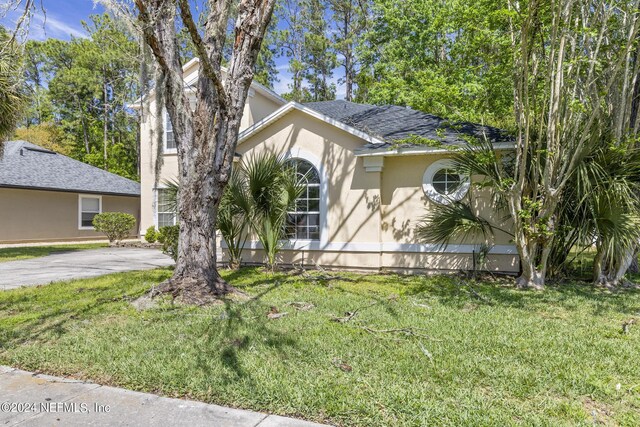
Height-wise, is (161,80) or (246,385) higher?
(161,80)

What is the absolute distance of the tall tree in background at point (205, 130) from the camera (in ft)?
21.3

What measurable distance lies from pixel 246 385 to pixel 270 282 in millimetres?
4834

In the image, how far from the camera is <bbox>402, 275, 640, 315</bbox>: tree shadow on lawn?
20.6 ft

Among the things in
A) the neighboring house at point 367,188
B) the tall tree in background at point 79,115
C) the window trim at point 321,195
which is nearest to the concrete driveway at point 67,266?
the neighboring house at point 367,188

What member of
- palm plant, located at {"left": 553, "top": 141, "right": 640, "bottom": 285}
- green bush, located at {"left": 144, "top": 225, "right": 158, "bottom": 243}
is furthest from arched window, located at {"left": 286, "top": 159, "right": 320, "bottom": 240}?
green bush, located at {"left": 144, "top": 225, "right": 158, "bottom": 243}

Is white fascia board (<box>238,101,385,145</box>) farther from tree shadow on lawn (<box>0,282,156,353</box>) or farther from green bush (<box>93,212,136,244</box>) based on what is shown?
green bush (<box>93,212,136,244</box>)

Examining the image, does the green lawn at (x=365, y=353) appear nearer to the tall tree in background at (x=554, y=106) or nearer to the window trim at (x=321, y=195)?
the tall tree in background at (x=554, y=106)

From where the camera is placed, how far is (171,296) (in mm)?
6363

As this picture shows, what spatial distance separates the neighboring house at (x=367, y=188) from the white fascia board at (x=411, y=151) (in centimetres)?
2

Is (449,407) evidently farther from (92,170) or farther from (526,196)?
(92,170)

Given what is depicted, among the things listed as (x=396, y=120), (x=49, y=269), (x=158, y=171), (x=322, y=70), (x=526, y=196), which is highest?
(x=322, y=70)

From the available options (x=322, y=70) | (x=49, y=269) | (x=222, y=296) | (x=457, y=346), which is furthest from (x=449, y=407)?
(x=322, y=70)

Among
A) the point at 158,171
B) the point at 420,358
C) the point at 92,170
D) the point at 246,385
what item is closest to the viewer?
the point at 246,385

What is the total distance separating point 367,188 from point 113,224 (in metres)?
13.0
